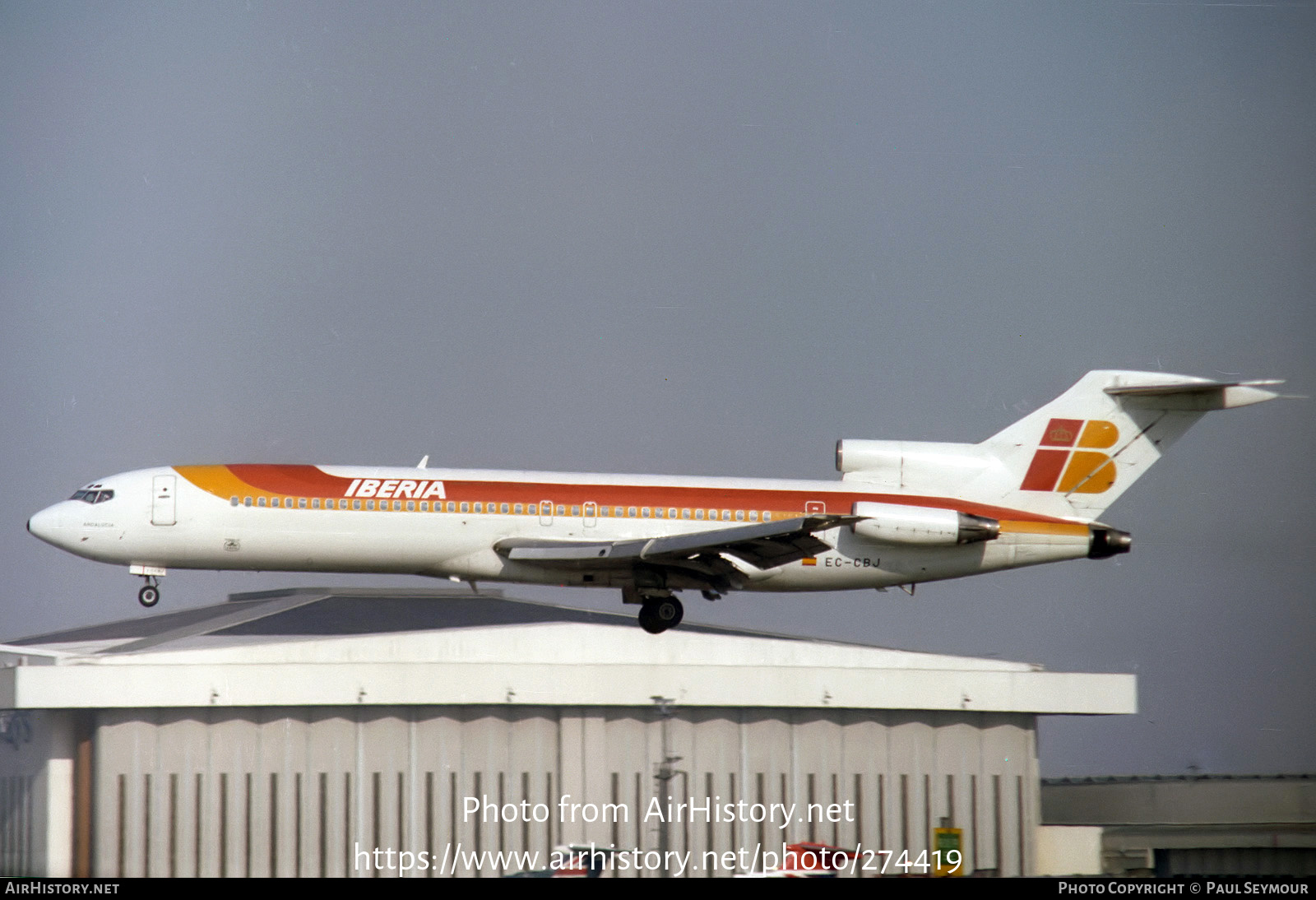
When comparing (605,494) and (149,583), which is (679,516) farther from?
(149,583)

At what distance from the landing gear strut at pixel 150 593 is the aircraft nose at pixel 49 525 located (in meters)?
2.36

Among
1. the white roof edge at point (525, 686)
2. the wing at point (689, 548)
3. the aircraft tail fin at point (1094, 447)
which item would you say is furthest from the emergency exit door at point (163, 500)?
the aircraft tail fin at point (1094, 447)

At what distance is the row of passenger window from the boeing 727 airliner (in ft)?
0.13

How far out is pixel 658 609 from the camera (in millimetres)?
36594

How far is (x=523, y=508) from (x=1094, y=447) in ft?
48.0

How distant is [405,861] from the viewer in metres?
42.4

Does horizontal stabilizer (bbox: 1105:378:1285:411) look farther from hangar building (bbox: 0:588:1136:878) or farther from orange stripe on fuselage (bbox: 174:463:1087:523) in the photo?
hangar building (bbox: 0:588:1136:878)

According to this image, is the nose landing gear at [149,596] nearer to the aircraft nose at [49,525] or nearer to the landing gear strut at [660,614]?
the aircraft nose at [49,525]

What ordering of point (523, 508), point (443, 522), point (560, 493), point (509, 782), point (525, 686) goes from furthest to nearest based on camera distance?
1. point (525, 686)
2. point (509, 782)
3. point (560, 493)
4. point (523, 508)
5. point (443, 522)

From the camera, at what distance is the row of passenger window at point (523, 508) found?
1358 inches

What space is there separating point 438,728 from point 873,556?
52.7 feet

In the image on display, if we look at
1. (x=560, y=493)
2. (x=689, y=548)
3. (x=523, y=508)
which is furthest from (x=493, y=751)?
(x=689, y=548)

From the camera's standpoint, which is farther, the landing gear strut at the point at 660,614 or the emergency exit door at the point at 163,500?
the landing gear strut at the point at 660,614
